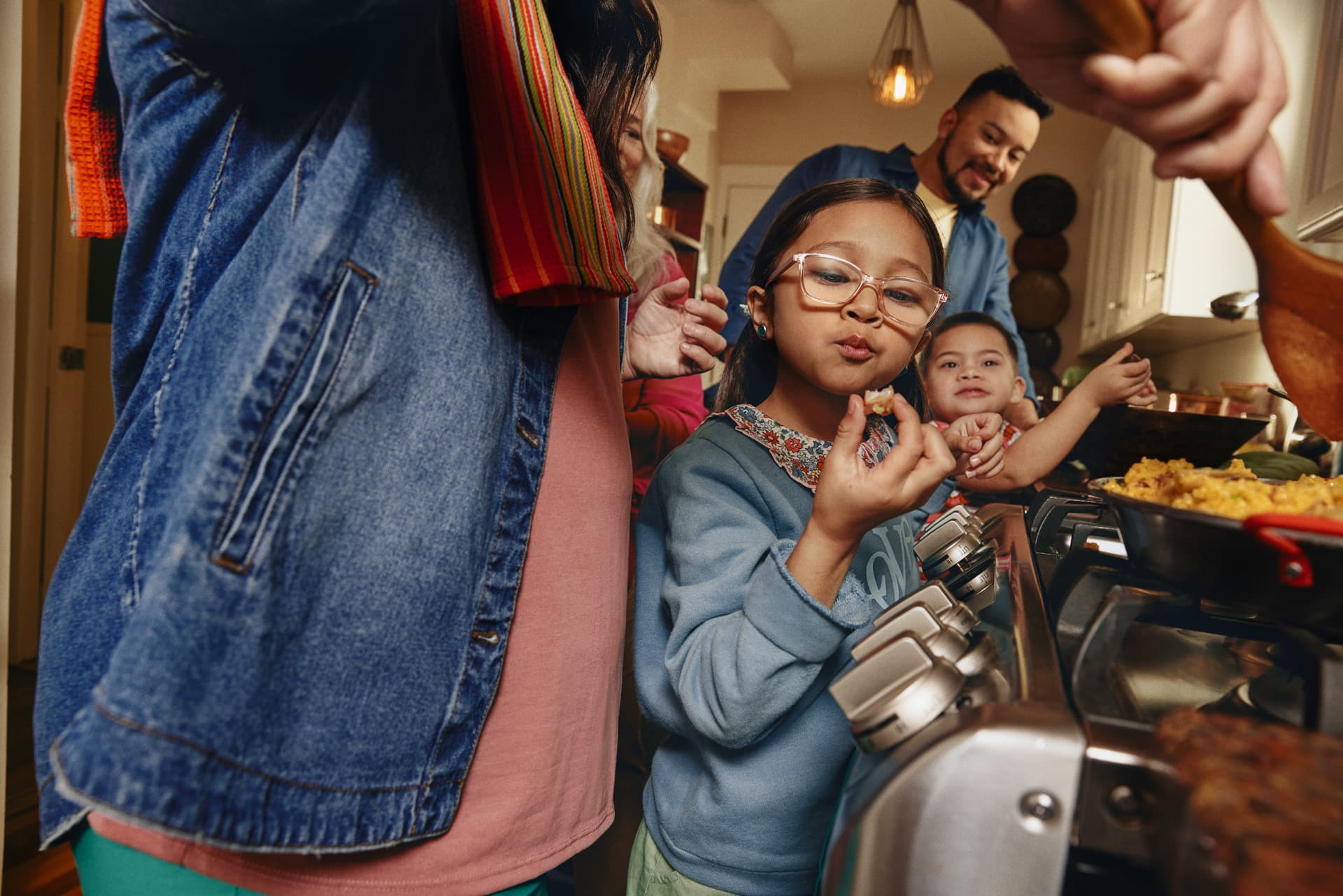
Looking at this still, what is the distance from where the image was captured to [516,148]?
52 cm

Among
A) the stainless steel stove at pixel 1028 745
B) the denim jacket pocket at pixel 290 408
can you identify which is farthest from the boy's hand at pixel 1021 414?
the denim jacket pocket at pixel 290 408

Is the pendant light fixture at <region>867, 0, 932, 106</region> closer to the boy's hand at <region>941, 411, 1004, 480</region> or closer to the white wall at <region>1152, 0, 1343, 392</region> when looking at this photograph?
the white wall at <region>1152, 0, 1343, 392</region>

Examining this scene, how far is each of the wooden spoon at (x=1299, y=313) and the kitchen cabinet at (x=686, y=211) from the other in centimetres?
266

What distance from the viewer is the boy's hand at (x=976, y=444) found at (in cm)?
97

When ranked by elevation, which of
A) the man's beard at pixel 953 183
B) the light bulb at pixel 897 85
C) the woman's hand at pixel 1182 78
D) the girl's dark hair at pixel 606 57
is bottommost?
the woman's hand at pixel 1182 78

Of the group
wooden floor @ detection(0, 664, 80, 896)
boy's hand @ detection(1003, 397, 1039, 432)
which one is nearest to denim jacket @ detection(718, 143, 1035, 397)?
boy's hand @ detection(1003, 397, 1039, 432)

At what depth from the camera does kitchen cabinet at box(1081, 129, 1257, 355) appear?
227cm

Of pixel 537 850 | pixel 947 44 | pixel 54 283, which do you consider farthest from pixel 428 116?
pixel 947 44

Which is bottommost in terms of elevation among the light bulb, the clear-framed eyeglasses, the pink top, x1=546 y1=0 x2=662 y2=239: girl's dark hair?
the pink top

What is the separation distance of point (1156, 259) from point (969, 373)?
1.66 metres

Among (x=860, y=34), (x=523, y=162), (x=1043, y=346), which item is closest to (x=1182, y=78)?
(x=523, y=162)

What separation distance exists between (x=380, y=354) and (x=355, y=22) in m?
0.18

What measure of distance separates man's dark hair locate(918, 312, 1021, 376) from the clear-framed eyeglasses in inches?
26.8

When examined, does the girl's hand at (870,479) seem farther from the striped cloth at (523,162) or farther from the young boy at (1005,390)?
the young boy at (1005,390)
